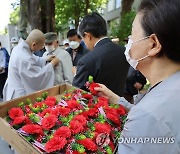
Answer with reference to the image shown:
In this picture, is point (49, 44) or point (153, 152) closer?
point (153, 152)

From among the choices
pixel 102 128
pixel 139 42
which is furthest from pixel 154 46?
pixel 102 128

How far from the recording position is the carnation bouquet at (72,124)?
1.06 metres

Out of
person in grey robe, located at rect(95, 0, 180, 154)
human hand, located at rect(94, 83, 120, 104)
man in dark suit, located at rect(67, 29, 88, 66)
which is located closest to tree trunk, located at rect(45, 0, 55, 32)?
man in dark suit, located at rect(67, 29, 88, 66)

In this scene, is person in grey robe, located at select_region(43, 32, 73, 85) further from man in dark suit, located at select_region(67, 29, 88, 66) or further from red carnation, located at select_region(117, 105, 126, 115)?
red carnation, located at select_region(117, 105, 126, 115)

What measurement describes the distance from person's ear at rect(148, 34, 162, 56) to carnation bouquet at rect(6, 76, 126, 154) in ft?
1.77

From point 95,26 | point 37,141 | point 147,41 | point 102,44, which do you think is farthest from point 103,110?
point 95,26

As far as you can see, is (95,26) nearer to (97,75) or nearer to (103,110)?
(97,75)

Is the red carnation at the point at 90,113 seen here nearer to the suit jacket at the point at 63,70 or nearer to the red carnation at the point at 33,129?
the red carnation at the point at 33,129

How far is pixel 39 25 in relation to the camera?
6.60 meters

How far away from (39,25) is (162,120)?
6.46 metres

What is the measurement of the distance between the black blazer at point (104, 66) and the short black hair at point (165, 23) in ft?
3.49

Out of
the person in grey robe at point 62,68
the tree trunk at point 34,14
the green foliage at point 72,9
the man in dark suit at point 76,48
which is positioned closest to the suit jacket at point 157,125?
the person in grey robe at point 62,68

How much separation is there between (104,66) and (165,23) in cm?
119

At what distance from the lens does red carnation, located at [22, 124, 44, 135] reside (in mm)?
1162
